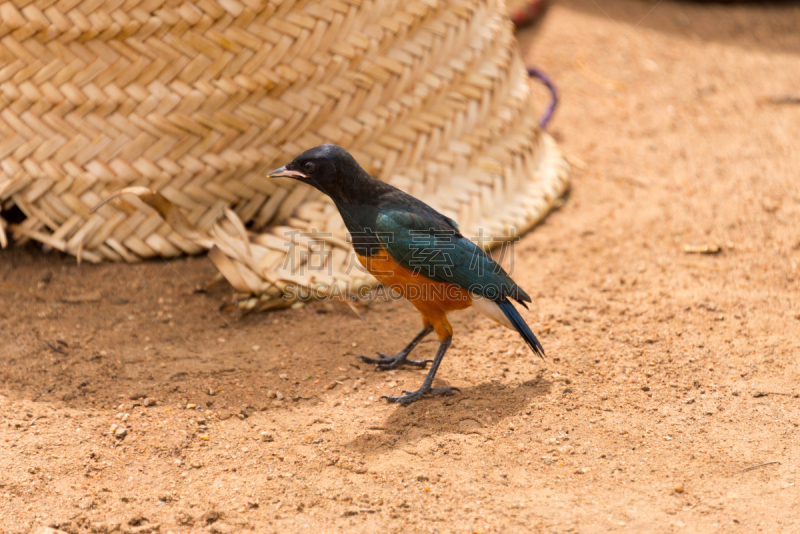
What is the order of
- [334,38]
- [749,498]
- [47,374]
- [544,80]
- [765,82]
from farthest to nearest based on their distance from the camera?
[765,82] < [544,80] < [334,38] < [47,374] < [749,498]

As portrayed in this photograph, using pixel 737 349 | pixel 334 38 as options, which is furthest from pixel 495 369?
pixel 334 38

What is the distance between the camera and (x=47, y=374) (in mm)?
3174

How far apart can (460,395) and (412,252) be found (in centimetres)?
71

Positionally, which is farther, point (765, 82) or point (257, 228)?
point (765, 82)

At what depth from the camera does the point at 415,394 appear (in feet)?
10.3

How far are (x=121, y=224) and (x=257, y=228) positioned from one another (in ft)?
2.52

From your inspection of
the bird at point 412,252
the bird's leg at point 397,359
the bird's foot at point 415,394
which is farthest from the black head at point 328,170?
the bird's foot at point 415,394

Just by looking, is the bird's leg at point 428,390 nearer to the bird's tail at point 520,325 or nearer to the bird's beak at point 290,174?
the bird's tail at point 520,325

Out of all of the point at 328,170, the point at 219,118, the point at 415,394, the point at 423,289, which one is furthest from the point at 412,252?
the point at 219,118

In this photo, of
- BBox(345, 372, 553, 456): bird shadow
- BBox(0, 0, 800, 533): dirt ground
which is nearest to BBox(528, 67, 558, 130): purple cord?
BBox(0, 0, 800, 533): dirt ground

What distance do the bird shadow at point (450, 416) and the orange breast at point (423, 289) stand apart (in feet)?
1.07

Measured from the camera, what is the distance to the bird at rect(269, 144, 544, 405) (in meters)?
3.06

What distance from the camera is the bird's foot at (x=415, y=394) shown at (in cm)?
313

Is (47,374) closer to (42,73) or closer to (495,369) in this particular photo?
(42,73)
